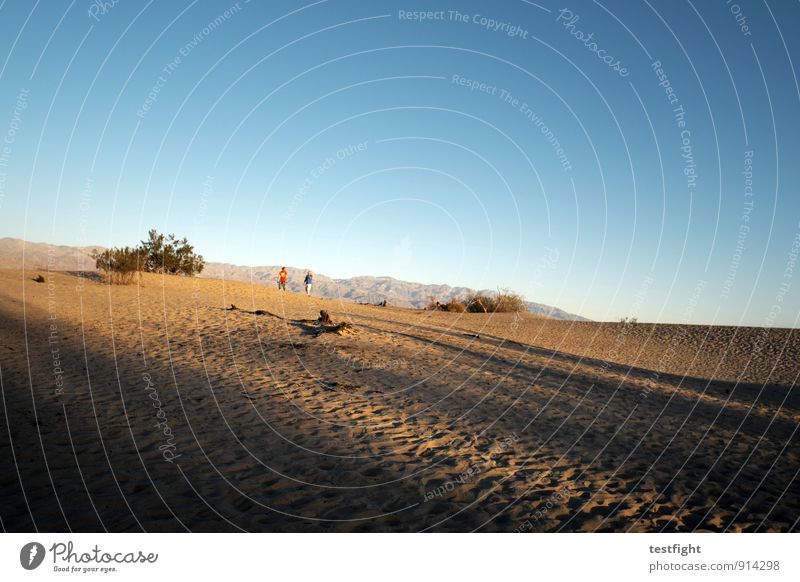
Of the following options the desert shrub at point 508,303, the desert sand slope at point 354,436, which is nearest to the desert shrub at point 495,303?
the desert shrub at point 508,303

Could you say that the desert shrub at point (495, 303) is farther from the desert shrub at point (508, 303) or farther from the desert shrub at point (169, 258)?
the desert shrub at point (169, 258)

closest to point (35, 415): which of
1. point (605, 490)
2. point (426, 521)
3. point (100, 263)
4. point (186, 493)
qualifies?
point (186, 493)

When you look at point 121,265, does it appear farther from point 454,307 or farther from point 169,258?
point 454,307

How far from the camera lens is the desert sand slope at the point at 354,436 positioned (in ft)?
17.2

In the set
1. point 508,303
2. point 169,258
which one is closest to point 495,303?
point 508,303

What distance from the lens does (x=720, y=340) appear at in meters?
30.0

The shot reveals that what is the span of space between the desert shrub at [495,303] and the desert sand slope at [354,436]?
25.7m

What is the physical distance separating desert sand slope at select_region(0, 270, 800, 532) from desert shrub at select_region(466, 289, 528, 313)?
84.4 ft

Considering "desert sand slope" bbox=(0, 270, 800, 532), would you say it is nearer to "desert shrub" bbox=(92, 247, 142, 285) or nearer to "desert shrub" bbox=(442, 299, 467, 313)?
"desert shrub" bbox=(92, 247, 142, 285)

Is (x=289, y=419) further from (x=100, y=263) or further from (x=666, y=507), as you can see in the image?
(x=100, y=263)

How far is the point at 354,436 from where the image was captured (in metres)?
7.84

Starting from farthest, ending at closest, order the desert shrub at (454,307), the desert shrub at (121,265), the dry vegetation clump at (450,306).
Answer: the dry vegetation clump at (450,306), the desert shrub at (454,307), the desert shrub at (121,265)

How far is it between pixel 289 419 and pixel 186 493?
124 inches

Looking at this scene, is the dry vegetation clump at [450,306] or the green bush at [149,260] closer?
the green bush at [149,260]
